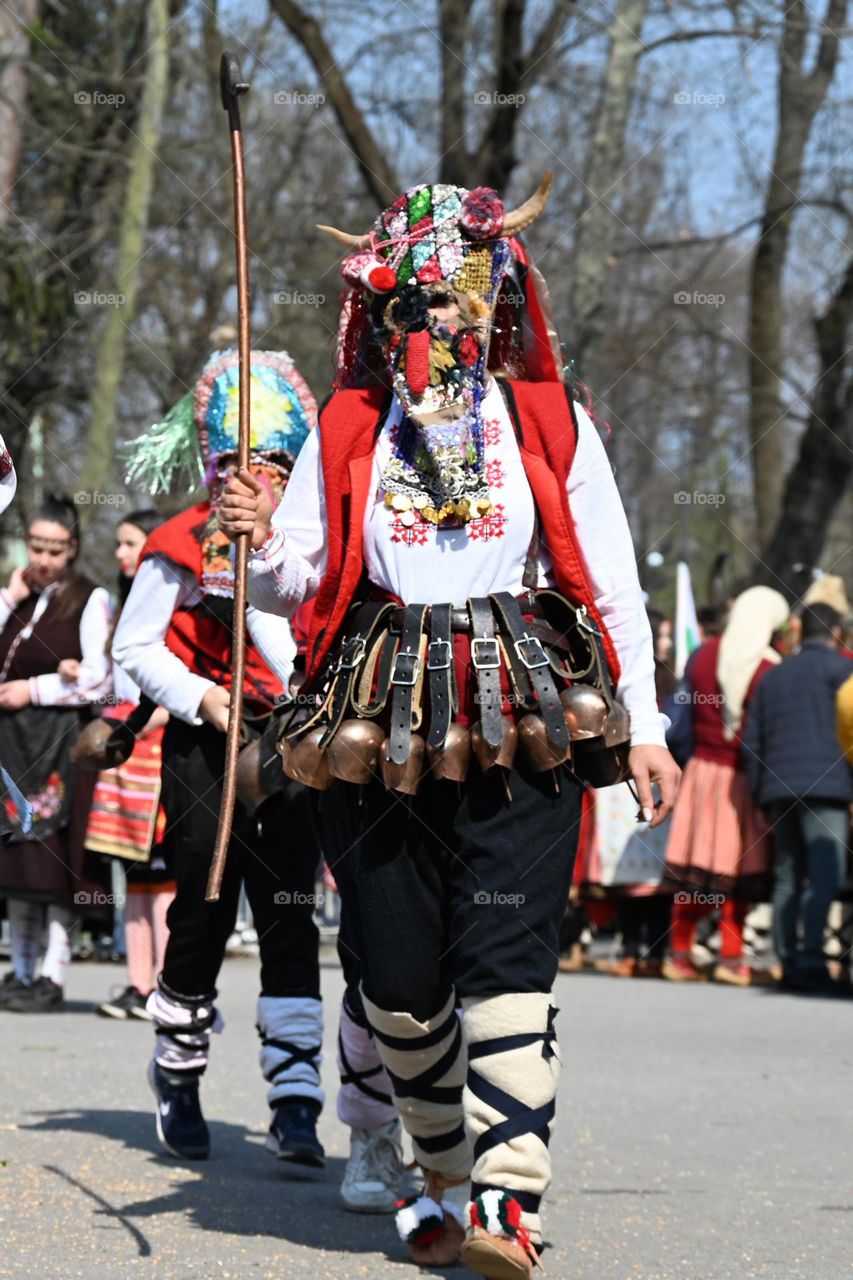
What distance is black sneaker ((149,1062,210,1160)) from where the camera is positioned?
19.3 ft

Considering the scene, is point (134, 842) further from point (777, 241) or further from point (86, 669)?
point (777, 241)

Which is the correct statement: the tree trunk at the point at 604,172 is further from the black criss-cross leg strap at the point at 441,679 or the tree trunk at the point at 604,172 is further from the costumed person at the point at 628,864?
the black criss-cross leg strap at the point at 441,679

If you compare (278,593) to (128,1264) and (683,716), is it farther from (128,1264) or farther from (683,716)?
(683,716)

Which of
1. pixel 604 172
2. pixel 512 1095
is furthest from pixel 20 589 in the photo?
pixel 604 172

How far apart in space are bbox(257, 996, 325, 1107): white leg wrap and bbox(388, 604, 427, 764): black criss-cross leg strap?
1.76 m

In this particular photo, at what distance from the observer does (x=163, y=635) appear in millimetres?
6023

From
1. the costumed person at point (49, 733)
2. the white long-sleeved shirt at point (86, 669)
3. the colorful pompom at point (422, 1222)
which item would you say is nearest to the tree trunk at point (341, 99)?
the costumed person at point (49, 733)

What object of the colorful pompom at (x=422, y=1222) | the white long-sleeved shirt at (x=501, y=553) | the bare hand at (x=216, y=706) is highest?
the white long-sleeved shirt at (x=501, y=553)

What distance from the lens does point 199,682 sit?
5.82 metres

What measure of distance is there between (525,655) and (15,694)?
236 inches

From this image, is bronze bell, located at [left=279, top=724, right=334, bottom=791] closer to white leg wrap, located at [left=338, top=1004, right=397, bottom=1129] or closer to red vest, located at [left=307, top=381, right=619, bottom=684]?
red vest, located at [left=307, top=381, right=619, bottom=684]

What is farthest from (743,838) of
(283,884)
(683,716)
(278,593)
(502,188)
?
(502,188)

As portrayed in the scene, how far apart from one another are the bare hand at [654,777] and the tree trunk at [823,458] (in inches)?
647

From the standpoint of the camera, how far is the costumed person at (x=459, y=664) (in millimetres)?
4227
